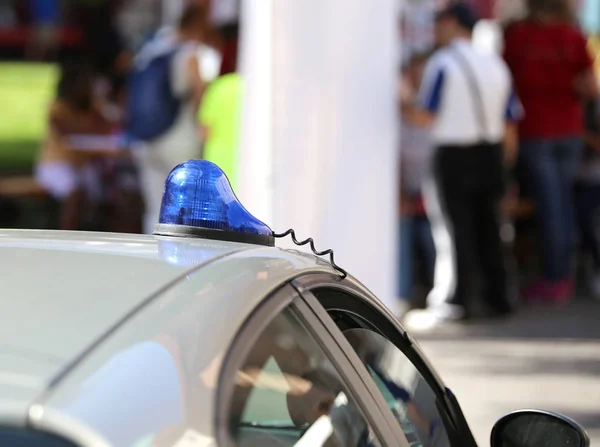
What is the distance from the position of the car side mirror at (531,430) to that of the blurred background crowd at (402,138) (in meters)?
3.58

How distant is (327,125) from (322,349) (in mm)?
3853

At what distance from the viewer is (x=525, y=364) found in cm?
625

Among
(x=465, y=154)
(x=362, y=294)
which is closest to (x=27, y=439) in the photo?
(x=362, y=294)

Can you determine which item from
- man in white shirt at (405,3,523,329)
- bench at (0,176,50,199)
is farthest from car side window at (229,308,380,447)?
bench at (0,176,50,199)

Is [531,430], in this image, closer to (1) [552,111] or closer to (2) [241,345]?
(2) [241,345]

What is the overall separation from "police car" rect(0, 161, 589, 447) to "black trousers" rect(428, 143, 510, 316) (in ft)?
15.7

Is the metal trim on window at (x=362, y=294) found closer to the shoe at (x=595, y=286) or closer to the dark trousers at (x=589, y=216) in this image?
the shoe at (x=595, y=286)

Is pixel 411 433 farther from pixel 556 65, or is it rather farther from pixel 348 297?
pixel 556 65

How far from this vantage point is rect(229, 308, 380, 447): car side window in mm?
1552

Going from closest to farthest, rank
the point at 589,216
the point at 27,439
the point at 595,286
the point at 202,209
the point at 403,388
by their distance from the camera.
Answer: the point at 27,439
the point at 202,209
the point at 403,388
the point at 595,286
the point at 589,216

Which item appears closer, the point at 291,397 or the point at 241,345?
the point at 241,345

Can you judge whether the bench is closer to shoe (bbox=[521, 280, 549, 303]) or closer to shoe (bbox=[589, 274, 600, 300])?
shoe (bbox=[521, 280, 549, 303])

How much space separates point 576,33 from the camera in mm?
7559

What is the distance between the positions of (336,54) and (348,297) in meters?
3.55
